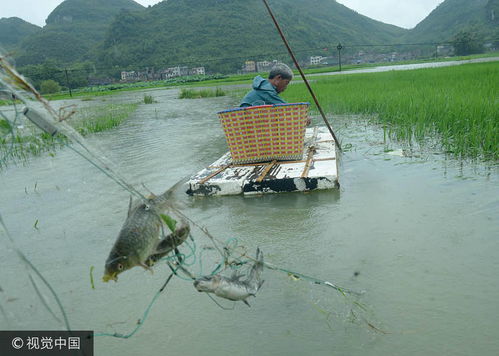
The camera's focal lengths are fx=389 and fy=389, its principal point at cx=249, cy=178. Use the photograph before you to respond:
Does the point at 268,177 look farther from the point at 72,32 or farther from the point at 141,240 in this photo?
the point at 72,32

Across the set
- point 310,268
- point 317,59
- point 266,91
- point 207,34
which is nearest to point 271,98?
point 266,91

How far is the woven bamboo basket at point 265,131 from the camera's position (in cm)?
409

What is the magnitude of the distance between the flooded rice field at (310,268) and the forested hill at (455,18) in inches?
3197

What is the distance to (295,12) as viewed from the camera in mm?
81938

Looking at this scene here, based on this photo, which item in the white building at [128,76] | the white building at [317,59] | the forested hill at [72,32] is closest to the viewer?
the white building at [128,76]

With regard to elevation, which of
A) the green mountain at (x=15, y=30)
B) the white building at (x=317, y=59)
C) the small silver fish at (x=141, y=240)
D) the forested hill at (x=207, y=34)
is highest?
the green mountain at (x=15, y=30)

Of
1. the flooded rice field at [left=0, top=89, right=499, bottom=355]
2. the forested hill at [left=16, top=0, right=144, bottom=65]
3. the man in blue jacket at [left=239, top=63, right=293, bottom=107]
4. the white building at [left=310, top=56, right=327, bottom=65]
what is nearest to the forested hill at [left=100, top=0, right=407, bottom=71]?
the white building at [left=310, top=56, right=327, bottom=65]

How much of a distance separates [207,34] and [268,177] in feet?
234

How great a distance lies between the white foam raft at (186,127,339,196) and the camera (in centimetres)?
369

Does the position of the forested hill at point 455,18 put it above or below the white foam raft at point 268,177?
above

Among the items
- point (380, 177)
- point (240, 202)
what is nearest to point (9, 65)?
point (240, 202)

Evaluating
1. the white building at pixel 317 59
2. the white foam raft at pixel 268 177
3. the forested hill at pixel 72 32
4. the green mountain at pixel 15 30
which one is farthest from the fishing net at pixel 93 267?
the green mountain at pixel 15 30

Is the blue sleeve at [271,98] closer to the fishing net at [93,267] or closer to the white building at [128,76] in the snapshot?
the fishing net at [93,267]

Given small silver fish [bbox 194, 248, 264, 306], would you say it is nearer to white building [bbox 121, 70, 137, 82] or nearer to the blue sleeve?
the blue sleeve
